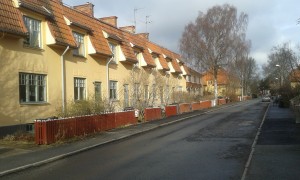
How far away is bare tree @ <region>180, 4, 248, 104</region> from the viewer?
54781 millimetres

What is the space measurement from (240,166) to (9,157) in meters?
7.35

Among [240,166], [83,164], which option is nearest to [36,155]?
[83,164]

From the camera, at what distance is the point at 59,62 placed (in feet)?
73.9

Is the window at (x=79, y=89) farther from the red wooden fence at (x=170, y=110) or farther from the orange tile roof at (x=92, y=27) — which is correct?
the red wooden fence at (x=170, y=110)

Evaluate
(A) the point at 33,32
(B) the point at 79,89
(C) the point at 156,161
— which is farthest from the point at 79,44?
(C) the point at 156,161

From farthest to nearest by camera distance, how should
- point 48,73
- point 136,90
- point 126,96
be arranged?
point 126,96 → point 136,90 → point 48,73

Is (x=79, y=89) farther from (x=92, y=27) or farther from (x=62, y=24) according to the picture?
(x=92, y=27)

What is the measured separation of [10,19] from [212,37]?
132ft

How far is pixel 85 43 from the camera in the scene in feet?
86.7

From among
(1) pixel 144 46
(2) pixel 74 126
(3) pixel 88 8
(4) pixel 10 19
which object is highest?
(3) pixel 88 8

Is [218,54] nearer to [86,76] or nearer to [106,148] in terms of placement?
[86,76]

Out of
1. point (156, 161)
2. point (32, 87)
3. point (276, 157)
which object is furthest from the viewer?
point (32, 87)

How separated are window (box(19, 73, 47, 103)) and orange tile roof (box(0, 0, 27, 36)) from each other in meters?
2.31

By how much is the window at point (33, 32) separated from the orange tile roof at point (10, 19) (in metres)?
1.08
